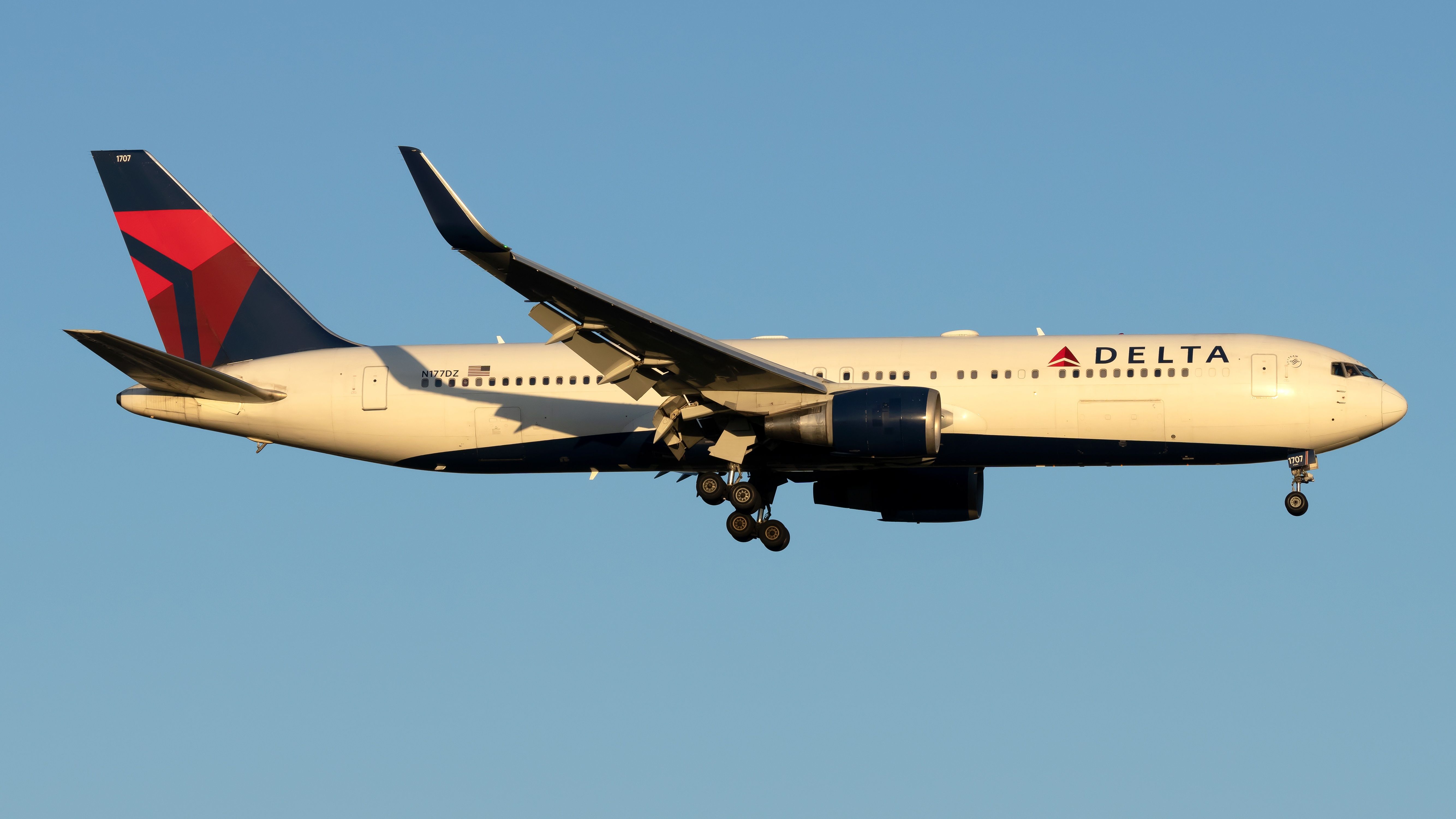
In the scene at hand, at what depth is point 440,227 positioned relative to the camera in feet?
91.3

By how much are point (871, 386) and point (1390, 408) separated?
11341 millimetres

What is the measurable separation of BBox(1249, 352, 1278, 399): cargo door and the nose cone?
2.35 meters

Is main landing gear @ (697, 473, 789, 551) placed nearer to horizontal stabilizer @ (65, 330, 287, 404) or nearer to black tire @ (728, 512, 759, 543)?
black tire @ (728, 512, 759, 543)

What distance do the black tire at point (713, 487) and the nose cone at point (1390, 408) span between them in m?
14.7

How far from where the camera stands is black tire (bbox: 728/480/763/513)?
38.8 metres

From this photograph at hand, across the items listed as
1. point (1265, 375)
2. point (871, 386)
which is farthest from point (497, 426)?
point (1265, 375)

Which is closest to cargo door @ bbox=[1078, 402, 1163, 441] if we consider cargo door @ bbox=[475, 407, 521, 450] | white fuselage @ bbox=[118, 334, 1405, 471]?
white fuselage @ bbox=[118, 334, 1405, 471]

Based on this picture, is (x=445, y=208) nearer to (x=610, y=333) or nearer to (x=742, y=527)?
(x=610, y=333)

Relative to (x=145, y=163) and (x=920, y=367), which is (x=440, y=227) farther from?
(x=145, y=163)


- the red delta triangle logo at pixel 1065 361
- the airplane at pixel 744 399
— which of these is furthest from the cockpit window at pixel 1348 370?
the red delta triangle logo at pixel 1065 361

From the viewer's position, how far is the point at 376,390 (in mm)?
40062

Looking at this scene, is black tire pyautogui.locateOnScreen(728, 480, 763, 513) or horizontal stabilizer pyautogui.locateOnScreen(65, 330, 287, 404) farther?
black tire pyautogui.locateOnScreen(728, 480, 763, 513)

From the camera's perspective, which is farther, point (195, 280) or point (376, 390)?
point (195, 280)

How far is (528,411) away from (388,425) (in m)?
3.59
